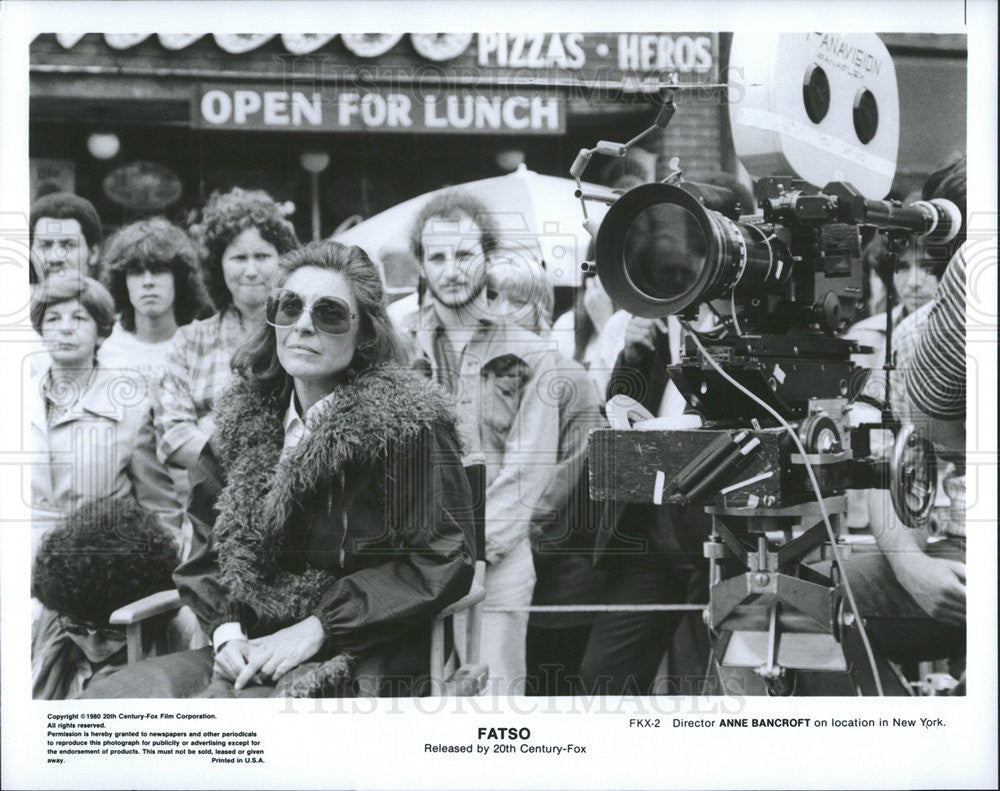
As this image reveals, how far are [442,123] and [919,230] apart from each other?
158 cm

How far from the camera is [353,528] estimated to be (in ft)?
12.4

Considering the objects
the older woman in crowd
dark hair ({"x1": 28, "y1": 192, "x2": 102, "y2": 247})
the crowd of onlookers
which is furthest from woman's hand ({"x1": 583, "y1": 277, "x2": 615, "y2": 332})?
dark hair ({"x1": 28, "y1": 192, "x2": 102, "y2": 247})

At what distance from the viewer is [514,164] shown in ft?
12.5

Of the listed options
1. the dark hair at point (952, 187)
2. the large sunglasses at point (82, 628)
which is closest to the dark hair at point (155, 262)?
the large sunglasses at point (82, 628)

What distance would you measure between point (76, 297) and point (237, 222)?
2.00 feet

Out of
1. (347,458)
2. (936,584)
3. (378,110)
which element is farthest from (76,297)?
(936,584)

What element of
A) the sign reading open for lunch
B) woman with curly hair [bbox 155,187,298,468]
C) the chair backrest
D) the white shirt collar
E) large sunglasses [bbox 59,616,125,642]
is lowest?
large sunglasses [bbox 59,616,125,642]

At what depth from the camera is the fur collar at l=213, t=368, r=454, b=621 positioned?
379 cm

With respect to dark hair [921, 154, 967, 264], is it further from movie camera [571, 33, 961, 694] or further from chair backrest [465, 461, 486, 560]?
chair backrest [465, 461, 486, 560]

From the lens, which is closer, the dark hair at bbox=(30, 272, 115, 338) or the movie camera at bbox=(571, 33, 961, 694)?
the movie camera at bbox=(571, 33, 961, 694)

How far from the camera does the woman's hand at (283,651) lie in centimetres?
379

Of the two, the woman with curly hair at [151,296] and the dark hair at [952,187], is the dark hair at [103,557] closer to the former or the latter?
the woman with curly hair at [151,296]

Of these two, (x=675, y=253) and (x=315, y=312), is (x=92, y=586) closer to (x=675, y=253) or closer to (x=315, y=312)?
(x=315, y=312)

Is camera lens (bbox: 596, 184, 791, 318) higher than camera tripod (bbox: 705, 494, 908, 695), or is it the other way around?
camera lens (bbox: 596, 184, 791, 318)
